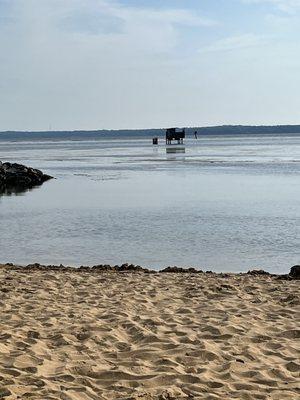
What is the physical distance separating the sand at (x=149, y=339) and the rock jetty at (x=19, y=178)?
28233mm

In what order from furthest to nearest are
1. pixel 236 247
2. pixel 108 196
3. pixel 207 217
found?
pixel 108 196 → pixel 207 217 → pixel 236 247

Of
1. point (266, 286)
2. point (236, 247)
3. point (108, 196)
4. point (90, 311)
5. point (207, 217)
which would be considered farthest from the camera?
point (108, 196)

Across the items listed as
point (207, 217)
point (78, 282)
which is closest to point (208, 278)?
point (78, 282)

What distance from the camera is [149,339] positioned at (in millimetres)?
7480

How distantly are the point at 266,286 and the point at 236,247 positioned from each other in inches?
214

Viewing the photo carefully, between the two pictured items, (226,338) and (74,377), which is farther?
(226,338)

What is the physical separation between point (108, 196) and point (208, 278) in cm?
1883

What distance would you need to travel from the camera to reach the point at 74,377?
612 cm

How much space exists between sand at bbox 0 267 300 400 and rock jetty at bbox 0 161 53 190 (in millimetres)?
28233

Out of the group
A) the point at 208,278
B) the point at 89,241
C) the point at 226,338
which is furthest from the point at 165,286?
the point at 89,241

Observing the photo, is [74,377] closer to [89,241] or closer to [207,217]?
[89,241]

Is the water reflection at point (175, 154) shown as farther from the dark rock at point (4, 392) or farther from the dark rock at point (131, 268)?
the dark rock at point (4, 392)

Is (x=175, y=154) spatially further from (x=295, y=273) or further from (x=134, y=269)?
(x=295, y=273)

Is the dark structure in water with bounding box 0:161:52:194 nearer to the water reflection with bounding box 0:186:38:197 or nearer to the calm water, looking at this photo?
the water reflection with bounding box 0:186:38:197
